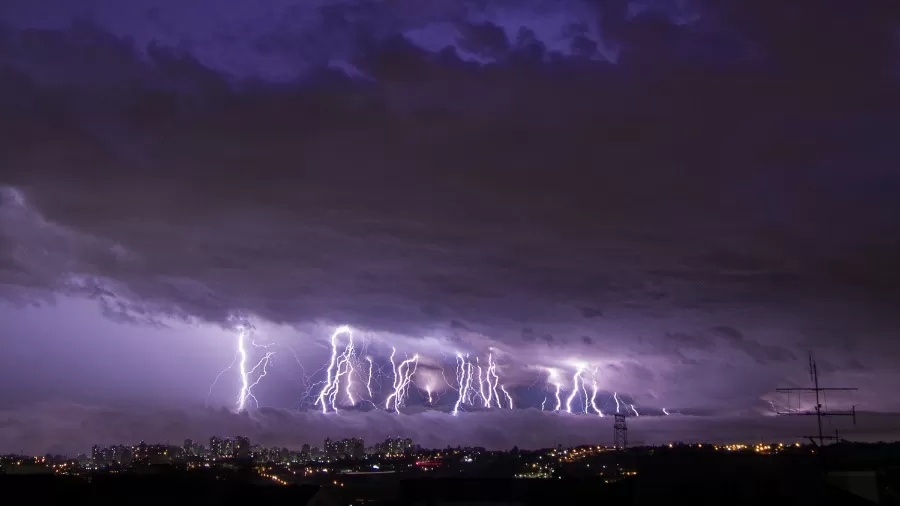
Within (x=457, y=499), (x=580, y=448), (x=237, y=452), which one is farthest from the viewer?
(x=580, y=448)

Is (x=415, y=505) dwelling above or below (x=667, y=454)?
below

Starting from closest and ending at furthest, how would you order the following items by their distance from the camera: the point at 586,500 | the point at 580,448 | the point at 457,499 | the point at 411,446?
the point at 586,500
the point at 457,499
the point at 580,448
the point at 411,446

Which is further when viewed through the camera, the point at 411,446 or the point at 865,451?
the point at 411,446

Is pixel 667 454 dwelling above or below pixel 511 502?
above

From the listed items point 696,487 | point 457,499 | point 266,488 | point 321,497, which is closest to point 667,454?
point 696,487

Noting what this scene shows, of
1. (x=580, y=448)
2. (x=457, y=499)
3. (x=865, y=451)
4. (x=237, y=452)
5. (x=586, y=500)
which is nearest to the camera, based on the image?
(x=586, y=500)

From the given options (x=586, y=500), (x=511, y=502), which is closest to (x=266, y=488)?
(x=511, y=502)

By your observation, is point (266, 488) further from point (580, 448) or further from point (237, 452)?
point (580, 448)

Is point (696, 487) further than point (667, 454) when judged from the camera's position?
No

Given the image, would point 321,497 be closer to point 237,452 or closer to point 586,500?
point 586,500
